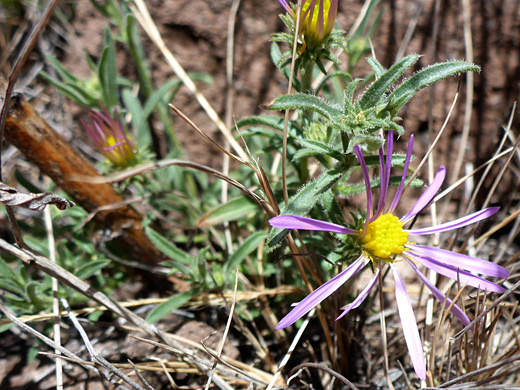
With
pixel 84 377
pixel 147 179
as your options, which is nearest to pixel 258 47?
pixel 147 179

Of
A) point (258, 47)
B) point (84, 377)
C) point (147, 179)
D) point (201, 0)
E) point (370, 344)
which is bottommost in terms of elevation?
point (84, 377)

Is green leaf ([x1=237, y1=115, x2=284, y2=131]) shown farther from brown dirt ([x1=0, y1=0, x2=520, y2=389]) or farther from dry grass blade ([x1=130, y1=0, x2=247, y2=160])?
brown dirt ([x1=0, y1=0, x2=520, y2=389])

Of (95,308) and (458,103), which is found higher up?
(458,103)

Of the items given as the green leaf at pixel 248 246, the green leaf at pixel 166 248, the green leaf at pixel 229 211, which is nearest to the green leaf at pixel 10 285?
the green leaf at pixel 166 248

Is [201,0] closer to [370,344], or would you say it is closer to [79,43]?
[79,43]

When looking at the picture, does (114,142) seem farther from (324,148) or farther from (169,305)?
(324,148)

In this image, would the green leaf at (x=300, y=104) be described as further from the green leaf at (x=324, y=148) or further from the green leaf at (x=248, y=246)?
the green leaf at (x=248, y=246)
